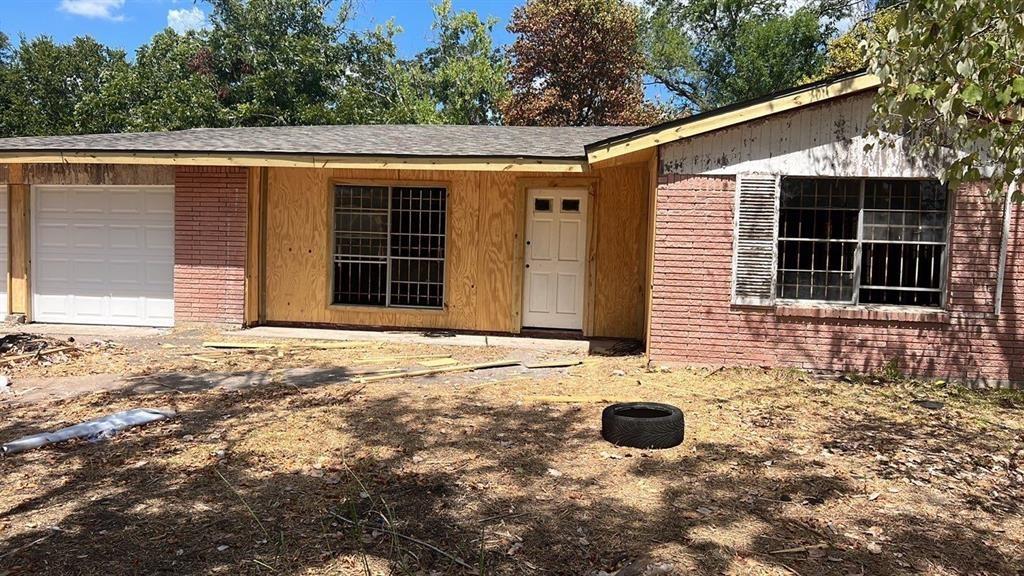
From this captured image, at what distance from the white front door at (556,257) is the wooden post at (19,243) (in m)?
7.59

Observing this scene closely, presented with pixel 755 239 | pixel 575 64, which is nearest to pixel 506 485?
pixel 755 239

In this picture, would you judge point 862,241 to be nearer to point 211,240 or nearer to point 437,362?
point 437,362

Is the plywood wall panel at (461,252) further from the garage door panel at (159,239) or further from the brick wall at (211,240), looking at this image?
the garage door panel at (159,239)

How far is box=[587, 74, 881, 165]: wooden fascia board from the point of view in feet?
23.5

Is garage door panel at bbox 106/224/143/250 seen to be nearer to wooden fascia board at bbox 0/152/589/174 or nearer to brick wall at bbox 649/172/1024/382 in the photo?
wooden fascia board at bbox 0/152/589/174

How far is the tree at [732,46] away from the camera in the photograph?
2634 centimetres

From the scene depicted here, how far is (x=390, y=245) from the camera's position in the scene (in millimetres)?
10352

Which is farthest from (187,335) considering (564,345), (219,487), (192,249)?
(219,487)

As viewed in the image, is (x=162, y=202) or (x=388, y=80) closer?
(x=162, y=202)

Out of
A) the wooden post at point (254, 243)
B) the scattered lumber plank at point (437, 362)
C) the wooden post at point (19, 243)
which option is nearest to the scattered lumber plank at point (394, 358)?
the scattered lumber plank at point (437, 362)

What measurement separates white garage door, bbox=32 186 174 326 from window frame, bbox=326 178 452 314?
7.75ft

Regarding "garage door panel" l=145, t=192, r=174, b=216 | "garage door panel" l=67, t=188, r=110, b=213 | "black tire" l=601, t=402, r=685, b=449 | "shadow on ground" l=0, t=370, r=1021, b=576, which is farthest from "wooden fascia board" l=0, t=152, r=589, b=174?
"black tire" l=601, t=402, r=685, b=449

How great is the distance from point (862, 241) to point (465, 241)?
17.3 feet

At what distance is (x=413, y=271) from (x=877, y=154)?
250 inches
